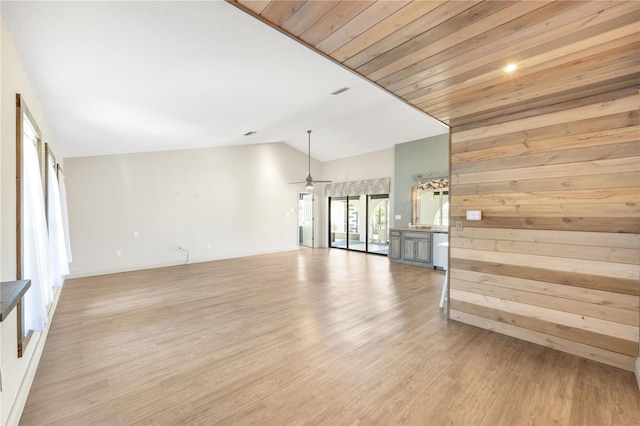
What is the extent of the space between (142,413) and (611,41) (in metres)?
3.94

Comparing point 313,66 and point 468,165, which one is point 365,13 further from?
point 468,165

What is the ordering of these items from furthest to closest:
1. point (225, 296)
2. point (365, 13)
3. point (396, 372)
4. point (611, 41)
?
point (225, 296) → point (396, 372) → point (611, 41) → point (365, 13)

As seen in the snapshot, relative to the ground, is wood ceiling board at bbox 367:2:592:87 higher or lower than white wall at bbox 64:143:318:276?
higher

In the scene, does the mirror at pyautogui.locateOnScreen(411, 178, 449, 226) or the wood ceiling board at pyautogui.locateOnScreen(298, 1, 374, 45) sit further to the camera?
the mirror at pyautogui.locateOnScreen(411, 178, 449, 226)

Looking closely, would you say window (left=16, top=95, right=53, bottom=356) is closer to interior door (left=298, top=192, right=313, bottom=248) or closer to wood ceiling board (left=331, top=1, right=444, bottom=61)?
wood ceiling board (left=331, top=1, right=444, bottom=61)

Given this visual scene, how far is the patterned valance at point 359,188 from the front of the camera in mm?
8297

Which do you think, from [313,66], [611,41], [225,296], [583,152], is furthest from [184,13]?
[225,296]

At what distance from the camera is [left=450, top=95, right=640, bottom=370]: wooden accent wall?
2.41 meters

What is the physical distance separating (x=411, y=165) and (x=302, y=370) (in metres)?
6.31

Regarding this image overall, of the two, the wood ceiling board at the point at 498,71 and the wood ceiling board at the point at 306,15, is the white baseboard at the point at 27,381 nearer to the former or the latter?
the wood ceiling board at the point at 306,15

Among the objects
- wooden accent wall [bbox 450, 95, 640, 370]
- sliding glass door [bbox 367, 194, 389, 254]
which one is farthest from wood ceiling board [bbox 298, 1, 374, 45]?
sliding glass door [bbox 367, 194, 389, 254]

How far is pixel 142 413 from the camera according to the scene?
1.94 m

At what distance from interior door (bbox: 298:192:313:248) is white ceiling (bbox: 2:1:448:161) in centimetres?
462

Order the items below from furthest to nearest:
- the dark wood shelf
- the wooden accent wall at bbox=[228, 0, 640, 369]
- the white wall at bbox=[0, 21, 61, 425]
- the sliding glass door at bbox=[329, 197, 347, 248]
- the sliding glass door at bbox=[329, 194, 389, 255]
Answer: the sliding glass door at bbox=[329, 197, 347, 248] < the sliding glass door at bbox=[329, 194, 389, 255] < the white wall at bbox=[0, 21, 61, 425] < the wooden accent wall at bbox=[228, 0, 640, 369] < the dark wood shelf
